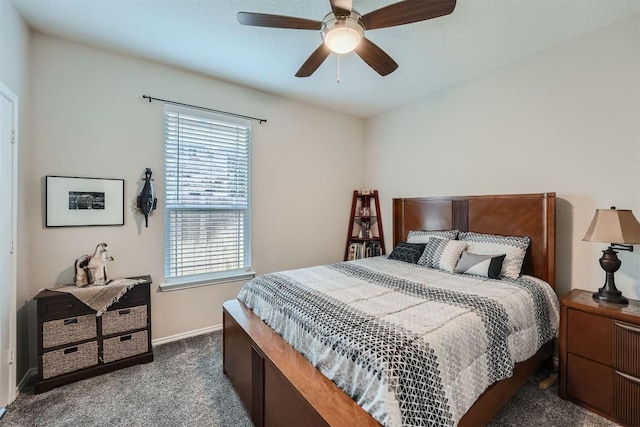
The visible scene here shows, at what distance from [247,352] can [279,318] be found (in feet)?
1.01

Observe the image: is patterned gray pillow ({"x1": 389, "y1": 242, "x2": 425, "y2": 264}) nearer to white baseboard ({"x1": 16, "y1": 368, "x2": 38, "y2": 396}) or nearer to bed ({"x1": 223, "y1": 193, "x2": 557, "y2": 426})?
bed ({"x1": 223, "y1": 193, "x2": 557, "y2": 426})

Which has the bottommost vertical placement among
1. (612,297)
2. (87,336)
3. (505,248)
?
(87,336)

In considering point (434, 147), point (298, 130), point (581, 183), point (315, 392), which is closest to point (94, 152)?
point (298, 130)

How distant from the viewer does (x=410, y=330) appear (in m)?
1.34

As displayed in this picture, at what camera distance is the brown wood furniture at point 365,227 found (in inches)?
159

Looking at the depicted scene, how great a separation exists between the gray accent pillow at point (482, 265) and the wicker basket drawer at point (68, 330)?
3.07 meters

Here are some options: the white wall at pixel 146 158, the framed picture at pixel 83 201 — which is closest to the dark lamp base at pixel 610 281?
the white wall at pixel 146 158

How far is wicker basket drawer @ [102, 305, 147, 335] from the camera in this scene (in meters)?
2.25

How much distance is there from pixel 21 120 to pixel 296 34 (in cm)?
219

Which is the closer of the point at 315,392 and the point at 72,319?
the point at 315,392

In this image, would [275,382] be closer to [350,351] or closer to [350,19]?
[350,351]

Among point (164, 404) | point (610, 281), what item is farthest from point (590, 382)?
point (164, 404)

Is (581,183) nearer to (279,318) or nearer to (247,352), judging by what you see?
(279,318)

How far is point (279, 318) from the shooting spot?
180cm
